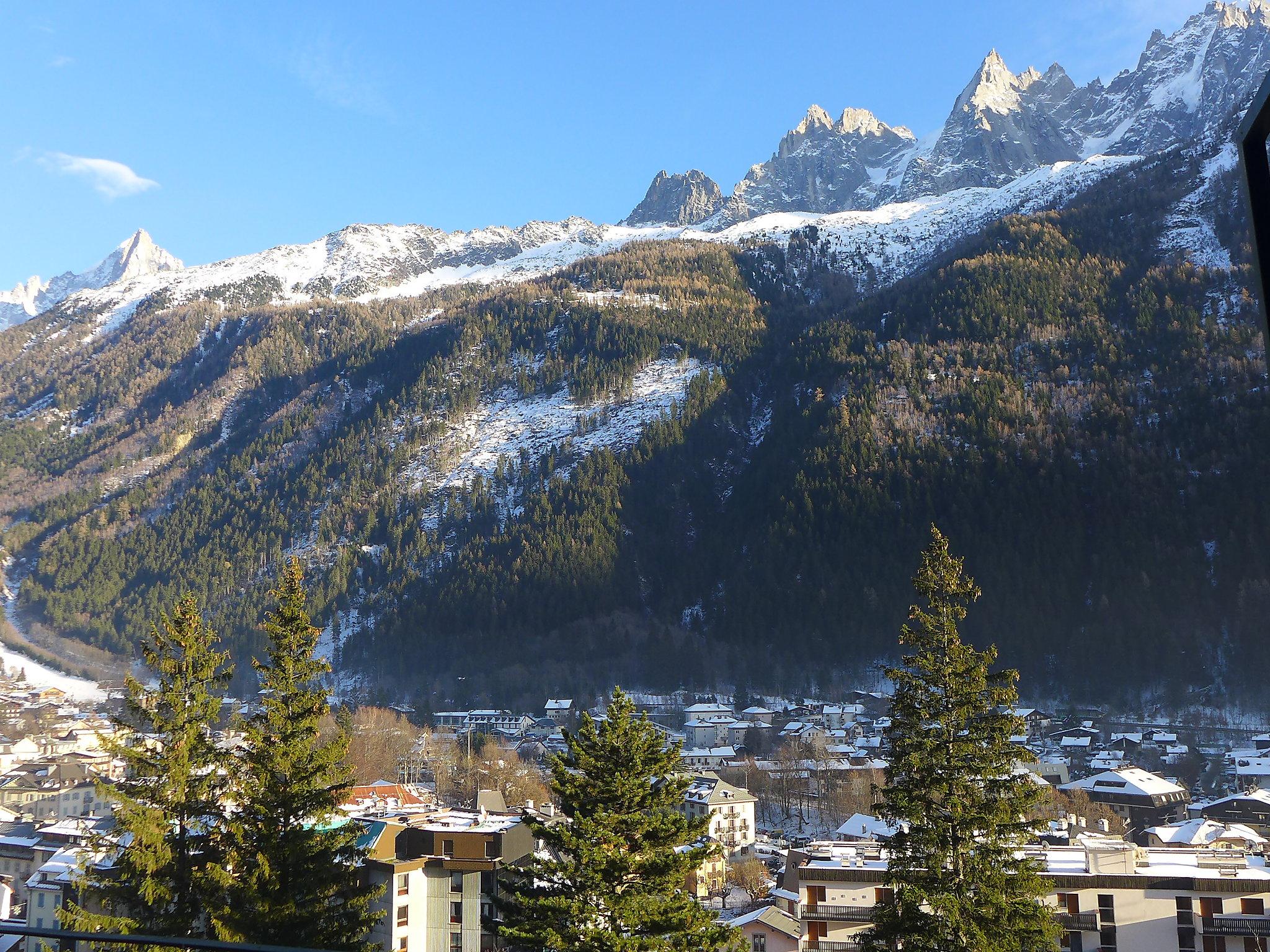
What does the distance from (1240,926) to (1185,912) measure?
1.79m

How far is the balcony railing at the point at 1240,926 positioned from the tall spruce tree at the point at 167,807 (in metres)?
34.7

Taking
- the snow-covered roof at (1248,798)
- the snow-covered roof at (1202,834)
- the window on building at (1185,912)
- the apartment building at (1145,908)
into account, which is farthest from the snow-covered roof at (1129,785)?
the window on building at (1185,912)

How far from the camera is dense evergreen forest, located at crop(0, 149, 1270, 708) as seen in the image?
438 ft

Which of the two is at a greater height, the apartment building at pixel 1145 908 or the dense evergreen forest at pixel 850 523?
the dense evergreen forest at pixel 850 523

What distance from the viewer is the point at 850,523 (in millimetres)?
154500

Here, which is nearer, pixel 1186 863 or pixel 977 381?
pixel 1186 863

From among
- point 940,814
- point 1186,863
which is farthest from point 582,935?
point 1186,863

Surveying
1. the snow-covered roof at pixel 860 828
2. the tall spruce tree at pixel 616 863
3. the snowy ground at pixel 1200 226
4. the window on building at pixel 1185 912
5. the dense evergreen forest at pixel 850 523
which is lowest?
the snow-covered roof at pixel 860 828

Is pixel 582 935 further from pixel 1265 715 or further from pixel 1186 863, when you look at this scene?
pixel 1265 715

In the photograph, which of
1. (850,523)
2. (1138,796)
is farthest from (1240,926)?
(850,523)

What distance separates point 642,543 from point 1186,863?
132 m

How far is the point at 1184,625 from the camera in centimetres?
12238

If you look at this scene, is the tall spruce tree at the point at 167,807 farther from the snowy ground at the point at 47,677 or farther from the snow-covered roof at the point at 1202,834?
the snowy ground at the point at 47,677

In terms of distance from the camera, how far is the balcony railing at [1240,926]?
3525 cm
